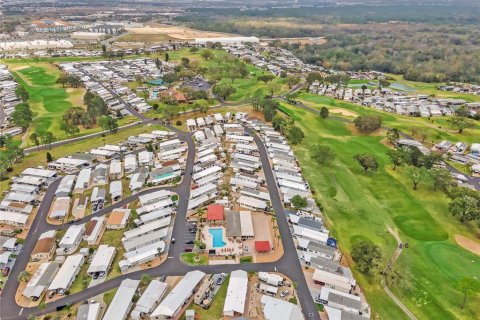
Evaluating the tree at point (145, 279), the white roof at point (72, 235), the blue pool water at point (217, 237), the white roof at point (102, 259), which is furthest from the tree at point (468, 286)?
the white roof at point (72, 235)

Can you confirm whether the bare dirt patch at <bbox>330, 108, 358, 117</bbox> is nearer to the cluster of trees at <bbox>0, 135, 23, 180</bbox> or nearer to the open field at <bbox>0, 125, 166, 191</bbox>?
the open field at <bbox>0, 125, 166, 191</bbox>

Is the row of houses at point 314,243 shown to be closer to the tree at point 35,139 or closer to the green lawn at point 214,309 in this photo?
the green lawn at point 214,309

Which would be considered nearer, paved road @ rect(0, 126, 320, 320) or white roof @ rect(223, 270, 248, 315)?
white roof @ rect(223, 270, 248, 315)

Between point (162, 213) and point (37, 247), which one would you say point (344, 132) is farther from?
point (37, 247)

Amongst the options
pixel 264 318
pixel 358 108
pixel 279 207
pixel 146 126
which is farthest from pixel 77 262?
pixel 358 108

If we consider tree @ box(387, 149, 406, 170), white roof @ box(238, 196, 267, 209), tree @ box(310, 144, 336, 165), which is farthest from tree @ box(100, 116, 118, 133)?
tree @ box(387, 149, 406, 170)

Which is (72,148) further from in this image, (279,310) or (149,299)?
(279,310)
